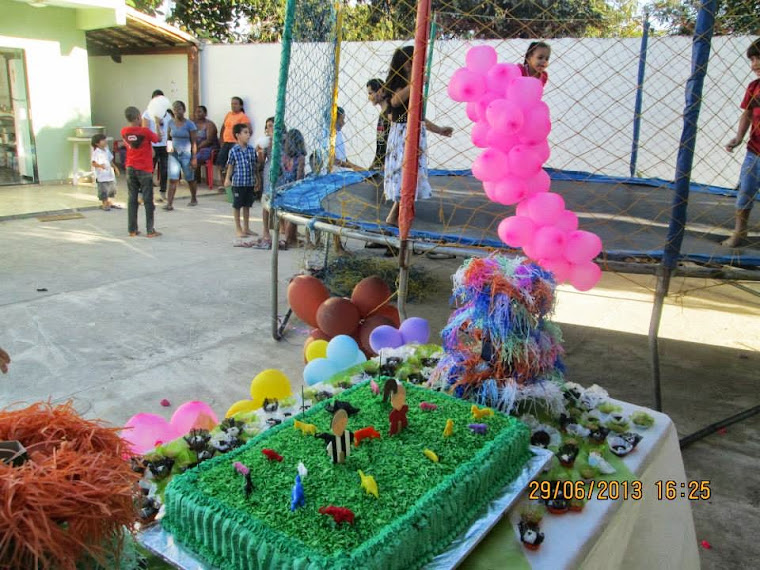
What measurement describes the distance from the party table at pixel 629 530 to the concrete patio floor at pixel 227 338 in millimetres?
583

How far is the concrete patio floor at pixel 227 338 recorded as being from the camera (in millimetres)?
3285

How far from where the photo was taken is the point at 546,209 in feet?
9.36

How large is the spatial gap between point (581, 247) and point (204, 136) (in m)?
9.56

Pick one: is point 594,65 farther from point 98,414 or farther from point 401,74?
point 98,414

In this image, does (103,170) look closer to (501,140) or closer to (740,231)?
(501,140)

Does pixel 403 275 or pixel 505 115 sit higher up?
pixel 505 115

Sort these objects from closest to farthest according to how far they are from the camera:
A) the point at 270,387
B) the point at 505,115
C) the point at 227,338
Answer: the point at 270,387
the point at 505,115
the point at 227,338

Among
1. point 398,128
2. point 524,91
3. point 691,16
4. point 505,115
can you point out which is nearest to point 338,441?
point 505,115

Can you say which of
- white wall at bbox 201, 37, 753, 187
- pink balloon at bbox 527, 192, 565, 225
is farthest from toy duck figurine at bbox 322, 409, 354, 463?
white wall at bbox 201, 37, 753, 187

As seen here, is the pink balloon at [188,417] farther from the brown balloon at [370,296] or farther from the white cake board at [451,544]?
the brown balloon at [370,296]

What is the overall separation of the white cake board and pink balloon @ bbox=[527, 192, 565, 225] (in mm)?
1597

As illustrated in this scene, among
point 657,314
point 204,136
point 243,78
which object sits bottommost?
point 657,314

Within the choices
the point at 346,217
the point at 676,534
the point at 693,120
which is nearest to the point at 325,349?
the point at 346,217

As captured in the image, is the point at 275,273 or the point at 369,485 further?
the point at 275,273
